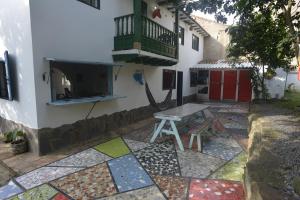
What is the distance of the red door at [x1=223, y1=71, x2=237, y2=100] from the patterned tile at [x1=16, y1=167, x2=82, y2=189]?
12214mm

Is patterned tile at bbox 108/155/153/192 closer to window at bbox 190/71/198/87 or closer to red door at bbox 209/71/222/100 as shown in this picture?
window at bbox 190/71/198/87

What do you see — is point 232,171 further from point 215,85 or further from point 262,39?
point 215,85

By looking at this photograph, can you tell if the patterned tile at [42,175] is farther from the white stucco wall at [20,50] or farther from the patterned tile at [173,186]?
the patterned tile at [173,186]

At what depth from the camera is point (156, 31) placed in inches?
273

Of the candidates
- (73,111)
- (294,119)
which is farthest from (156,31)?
(294,119)

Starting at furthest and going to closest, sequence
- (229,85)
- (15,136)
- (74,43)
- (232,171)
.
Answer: (229,85) → (74,43) → (15,136) → (232,171)

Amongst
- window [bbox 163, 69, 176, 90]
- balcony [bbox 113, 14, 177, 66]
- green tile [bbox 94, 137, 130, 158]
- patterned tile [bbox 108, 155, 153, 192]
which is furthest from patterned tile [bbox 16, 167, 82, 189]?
window [bbox 163, 69, 176, 90]

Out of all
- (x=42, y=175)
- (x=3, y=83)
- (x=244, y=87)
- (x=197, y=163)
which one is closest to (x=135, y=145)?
(x=197, y=163)

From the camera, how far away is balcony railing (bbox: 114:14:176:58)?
20.1 feet

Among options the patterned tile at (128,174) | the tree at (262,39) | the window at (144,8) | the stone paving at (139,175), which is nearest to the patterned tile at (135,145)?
the stone paving at (139,175)

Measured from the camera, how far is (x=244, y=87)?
13891 millimetres

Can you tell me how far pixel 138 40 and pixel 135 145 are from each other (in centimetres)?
279

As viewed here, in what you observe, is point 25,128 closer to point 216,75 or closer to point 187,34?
point 187,34

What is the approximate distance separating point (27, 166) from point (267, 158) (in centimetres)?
416
